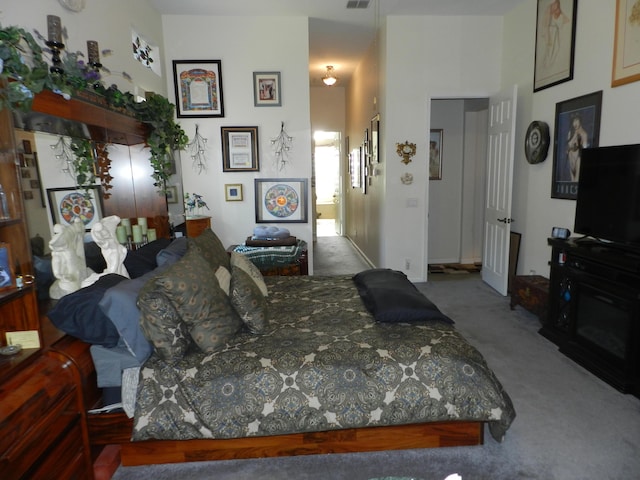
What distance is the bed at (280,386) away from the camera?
6.33 feet

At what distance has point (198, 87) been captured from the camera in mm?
4711

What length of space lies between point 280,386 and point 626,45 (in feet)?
11.1

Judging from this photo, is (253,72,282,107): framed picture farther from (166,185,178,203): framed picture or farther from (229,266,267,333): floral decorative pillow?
(229,266,267,333): floral decorative pillow

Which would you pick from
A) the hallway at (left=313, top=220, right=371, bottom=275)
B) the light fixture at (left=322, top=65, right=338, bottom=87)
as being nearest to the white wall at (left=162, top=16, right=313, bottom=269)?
the hallway at (left=313, top=220, right=371, bottom=275)

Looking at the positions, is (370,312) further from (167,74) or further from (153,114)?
(167,74)

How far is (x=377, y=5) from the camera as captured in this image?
14.5ft

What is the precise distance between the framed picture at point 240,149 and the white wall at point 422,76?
62.6 inches

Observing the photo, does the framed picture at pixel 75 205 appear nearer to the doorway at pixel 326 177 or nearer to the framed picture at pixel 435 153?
the framed picture at pixel 435 153

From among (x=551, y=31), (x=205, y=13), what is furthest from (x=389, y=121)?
(x=205, y=13)

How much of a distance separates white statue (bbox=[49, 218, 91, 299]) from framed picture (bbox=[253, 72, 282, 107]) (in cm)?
301

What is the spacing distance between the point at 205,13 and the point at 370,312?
3912 mm

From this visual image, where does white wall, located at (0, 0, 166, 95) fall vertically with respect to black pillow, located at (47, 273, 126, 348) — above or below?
above

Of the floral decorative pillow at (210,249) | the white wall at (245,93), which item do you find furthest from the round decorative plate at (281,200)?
the floral decorative pillow at (210,249)

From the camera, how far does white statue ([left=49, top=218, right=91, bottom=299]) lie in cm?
214
